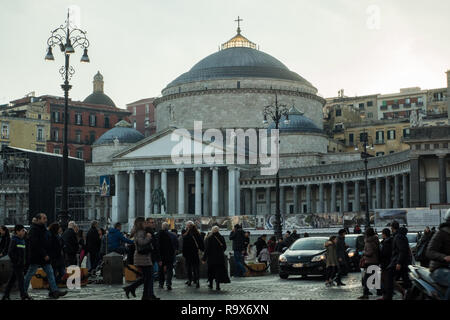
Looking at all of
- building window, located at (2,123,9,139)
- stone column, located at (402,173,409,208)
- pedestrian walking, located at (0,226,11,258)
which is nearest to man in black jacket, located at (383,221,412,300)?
pedestrian walking, located at (0,226,11,258)

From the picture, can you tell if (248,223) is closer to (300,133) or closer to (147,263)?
(300,133)

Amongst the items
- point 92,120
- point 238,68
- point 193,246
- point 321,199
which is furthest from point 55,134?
point 193,246

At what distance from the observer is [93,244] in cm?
2258

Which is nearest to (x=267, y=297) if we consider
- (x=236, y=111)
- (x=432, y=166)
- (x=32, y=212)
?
(x=32, y=212)

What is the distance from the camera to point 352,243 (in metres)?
27.1

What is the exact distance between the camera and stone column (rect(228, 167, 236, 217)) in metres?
75.6

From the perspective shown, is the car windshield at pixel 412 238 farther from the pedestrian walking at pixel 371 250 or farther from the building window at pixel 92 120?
the building window at pixel 92 120

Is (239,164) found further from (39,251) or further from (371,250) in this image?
(39,251)

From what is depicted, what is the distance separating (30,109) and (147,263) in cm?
8546

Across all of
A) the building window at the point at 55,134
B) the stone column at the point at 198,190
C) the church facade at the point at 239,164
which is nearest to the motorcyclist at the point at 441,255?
the church facade at the point at 239,164

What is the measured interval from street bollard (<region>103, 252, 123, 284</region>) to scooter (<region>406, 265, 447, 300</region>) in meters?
11.4

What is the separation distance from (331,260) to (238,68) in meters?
71.5

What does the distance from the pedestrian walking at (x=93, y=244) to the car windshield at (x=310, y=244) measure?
20.2ft

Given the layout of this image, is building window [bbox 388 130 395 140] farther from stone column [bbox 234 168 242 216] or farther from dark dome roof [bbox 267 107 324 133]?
stone column [bbox 234 168 242 216]
